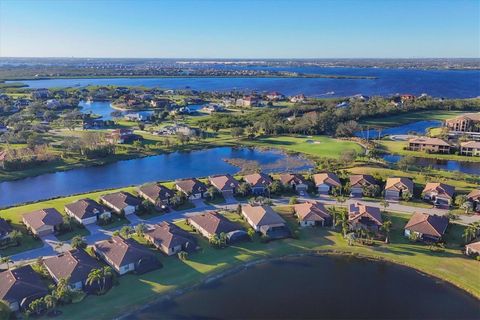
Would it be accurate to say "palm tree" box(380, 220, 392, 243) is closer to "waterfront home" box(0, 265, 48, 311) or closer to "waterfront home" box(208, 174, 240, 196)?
"waterfront home" box(208, 174, 240, 196)

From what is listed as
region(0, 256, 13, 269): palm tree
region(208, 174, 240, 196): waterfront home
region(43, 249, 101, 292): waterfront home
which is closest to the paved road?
region(0, 256, 13, 269): palm tree

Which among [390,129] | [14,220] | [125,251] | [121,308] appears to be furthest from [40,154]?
[390,129]

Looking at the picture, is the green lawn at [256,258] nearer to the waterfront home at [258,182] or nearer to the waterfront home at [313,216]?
the waterfront home at [313,216]

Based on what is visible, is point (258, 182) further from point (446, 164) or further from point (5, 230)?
point (446, 164)

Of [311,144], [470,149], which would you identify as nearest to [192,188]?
[311,144]

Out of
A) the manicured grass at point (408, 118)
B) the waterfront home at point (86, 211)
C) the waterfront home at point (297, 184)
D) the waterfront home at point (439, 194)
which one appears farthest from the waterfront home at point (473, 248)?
the manicured grass at point (408, 118)

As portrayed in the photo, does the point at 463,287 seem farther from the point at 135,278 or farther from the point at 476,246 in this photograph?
the point at 135,278
